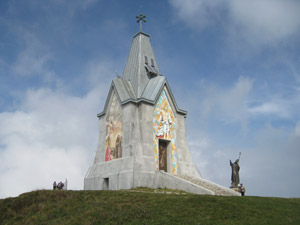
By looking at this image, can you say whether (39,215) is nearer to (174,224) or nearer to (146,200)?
(146,200)

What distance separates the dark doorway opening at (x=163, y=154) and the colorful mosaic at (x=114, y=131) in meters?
3.10

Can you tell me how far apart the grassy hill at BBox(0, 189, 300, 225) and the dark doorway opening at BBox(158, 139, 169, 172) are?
8441 millimetres

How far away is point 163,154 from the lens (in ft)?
80.6

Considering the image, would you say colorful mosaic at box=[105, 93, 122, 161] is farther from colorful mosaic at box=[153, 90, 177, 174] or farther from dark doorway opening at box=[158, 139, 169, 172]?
dark doorway opening at box=[158, 139, 169, 172]

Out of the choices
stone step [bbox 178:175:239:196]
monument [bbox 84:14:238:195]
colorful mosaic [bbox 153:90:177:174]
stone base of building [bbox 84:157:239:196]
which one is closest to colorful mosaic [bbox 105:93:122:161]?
monument [bbox 84:14:238:195]

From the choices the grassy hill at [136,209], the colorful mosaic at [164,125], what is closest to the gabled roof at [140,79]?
the colorful mosaic at [164,125]

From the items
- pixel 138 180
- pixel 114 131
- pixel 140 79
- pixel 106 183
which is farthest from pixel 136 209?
pixel 140 79

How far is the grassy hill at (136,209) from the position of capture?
12.2 m

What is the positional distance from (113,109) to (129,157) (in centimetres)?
504

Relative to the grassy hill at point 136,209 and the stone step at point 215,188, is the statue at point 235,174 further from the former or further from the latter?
the grassy hill at point 136,209

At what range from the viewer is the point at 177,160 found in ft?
82.1

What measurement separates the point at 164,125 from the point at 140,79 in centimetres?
427

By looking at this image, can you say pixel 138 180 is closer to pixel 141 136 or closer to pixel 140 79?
pixel 141 136

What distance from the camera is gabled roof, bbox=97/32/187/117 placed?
2470 centimetres
